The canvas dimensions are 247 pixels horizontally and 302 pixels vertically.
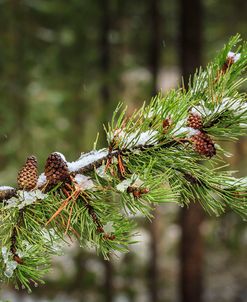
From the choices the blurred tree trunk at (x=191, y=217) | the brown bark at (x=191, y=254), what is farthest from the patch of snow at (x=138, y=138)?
the brown bark at (x=191, y=254)

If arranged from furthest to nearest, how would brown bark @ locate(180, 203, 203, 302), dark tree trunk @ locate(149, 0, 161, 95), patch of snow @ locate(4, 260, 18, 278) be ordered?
dark tree trunk @ locate(149, 0, 161, 95), brown bark @ locate(180, 203, 203, 302), patch of snow @ locate(4, 260, 18, 278)

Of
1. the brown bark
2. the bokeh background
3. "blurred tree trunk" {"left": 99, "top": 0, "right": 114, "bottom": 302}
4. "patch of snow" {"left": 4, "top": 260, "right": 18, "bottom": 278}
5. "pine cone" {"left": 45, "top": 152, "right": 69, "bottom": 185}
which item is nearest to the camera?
"patch of snow" {"left": 4, "top": 260, "right": 18, "bottom": 278}

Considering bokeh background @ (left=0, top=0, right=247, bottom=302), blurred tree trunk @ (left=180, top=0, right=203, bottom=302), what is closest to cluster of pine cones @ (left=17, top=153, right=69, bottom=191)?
bokeh background @ (left=0, top=0, right=247, bottom=302)

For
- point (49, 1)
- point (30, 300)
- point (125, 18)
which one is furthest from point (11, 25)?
point (30, 300)

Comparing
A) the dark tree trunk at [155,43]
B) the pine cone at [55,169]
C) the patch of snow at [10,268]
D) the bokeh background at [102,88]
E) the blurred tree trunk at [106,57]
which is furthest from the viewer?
the blurred tree trunk at [106,57]

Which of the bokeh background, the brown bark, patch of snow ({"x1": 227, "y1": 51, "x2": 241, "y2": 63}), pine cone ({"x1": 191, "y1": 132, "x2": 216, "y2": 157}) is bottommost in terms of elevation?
pine cone ({"x1": 191, "y1": 132, "x2": 216, "y2": 157})

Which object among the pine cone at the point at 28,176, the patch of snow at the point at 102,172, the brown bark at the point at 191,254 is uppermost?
the brown bark at the point at 191,254

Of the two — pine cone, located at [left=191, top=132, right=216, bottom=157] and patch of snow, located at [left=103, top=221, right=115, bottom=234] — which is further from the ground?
pine cone, located at [left=191, top=132, right=216, bottom=157]

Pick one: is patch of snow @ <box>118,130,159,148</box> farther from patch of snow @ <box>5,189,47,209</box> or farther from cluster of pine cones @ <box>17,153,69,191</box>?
patch of snow @ <box>5,189,47,209</box>

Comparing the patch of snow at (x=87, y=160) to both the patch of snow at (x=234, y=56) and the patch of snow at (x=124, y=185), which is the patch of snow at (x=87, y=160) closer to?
the patch of snow at (x=124, y=185)

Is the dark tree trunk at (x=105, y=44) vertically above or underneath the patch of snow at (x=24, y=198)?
above
